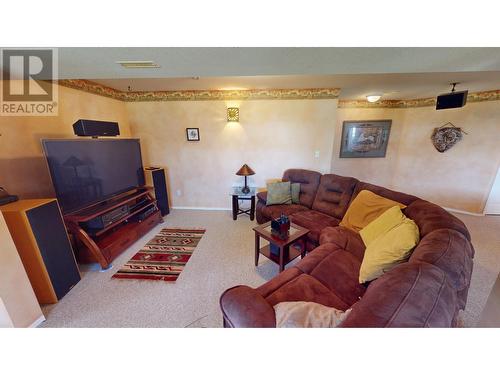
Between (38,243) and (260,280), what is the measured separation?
1.94 metres

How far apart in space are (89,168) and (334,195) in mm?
3077

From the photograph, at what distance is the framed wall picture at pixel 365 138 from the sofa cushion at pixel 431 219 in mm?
2860

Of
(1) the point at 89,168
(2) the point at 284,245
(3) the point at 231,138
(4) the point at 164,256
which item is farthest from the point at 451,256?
(1) the point at 89,168

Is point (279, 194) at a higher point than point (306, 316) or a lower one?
higher

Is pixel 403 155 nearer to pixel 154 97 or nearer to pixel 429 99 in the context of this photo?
pixel 429 99

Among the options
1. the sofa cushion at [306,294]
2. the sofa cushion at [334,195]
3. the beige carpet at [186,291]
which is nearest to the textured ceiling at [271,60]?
the sofa cushion at [306,294]

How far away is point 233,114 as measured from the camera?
320cm

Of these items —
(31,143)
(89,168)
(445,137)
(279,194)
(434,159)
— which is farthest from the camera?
(434,159)

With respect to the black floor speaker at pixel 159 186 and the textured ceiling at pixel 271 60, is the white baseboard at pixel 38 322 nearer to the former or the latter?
the textured ceiling at pixel 271 60

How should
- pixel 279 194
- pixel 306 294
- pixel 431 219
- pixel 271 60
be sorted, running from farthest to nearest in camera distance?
1. pixel 279 194
2. pixel 431 219
3. pixel 306 294
4. pixel 271 60

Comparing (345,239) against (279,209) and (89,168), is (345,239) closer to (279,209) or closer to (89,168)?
(279,209)

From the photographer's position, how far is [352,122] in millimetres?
4129

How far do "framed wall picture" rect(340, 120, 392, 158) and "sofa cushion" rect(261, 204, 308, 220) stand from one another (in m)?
2.46
